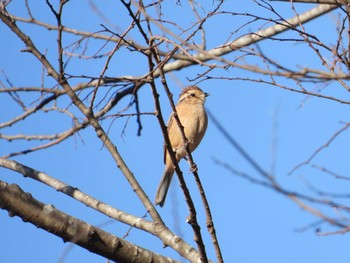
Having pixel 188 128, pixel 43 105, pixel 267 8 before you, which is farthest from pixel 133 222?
pixel 188 128

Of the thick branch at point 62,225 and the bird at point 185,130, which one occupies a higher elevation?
the bird at point 185,130

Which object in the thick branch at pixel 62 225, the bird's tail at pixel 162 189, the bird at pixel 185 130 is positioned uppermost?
the bird at pixel 185 130

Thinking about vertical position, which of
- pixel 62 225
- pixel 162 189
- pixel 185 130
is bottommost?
pixel 62 225

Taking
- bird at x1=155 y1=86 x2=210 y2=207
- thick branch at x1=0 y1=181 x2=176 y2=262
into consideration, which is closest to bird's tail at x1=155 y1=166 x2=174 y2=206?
bird at x1=155 y1=86 x2=210 y2=207

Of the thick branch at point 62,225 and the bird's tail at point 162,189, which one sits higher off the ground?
the bird's tail at point 162,189

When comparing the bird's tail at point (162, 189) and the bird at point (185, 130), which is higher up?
the bird at point (185, 130)

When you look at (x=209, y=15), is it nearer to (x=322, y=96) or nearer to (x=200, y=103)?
(x=322, y=96)

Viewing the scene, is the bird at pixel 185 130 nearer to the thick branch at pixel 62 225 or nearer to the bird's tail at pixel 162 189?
the bird's tail at pixel 162 189

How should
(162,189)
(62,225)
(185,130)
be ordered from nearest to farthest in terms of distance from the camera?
(62,225)
(162,189)
(185,130)

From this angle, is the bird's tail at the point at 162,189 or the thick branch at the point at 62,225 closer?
the thick branch at the point at 62,225

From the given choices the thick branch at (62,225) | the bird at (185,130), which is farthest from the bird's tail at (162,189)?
the thick branch at (62,225)

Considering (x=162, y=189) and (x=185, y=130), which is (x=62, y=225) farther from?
(x=185, y=130)

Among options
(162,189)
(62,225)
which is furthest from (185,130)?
(62,225)

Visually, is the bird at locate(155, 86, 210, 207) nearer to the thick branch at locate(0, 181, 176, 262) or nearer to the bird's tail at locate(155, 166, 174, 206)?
the bird's tail at locate(155, 166, 174, 206)
